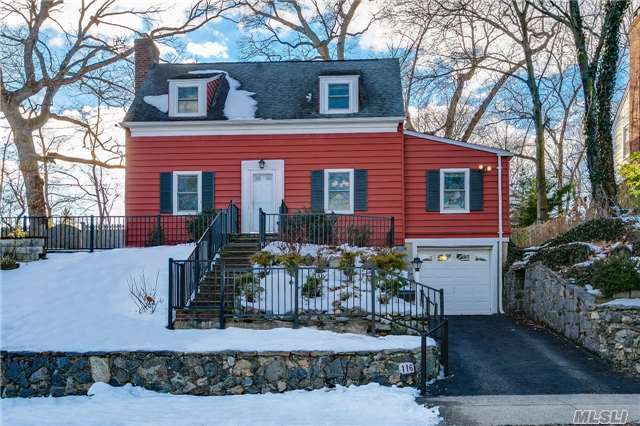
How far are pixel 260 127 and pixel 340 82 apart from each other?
8.82 feet

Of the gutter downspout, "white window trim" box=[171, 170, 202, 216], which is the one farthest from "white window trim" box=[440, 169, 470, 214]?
"white window trim" box=[171, 170, 202, 216]

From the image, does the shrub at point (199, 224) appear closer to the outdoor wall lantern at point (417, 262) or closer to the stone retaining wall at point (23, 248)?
the stone retaining wall at point (23, 248)

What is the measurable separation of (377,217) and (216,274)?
479cm

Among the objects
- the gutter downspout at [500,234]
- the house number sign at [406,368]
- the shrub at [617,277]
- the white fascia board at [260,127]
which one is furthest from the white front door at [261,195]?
the shrub at [617,277]

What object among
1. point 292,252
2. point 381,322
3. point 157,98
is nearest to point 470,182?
point 292,252

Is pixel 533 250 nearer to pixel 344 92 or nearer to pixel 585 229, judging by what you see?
pixel 585 229

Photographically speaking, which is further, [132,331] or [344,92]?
[344,92]

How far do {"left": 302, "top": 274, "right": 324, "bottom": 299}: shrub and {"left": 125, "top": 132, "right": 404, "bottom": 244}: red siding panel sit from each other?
525 cm

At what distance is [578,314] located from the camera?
10.6 m

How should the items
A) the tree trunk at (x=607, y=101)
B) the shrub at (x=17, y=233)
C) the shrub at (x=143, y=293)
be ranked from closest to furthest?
the shrub at (x=143, y=293) → the shrub at (x=17, y=233) → the tree trunk at (x=607, y=101)

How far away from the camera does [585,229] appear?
45.5ft

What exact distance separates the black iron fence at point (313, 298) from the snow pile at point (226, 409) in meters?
1.46

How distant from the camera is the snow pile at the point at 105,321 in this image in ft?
28.0

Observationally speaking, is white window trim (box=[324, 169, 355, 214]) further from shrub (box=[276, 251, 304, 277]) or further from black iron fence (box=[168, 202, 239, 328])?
shrub (box=[276, 251, 304, 277])
